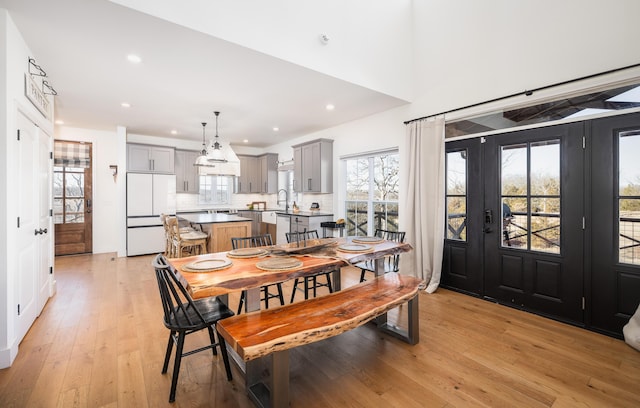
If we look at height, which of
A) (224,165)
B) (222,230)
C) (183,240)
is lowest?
(183,240)

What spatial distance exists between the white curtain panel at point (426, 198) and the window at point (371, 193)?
65 cm

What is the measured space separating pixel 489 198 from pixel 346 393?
9.34 ft

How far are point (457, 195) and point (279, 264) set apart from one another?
2.84 metres

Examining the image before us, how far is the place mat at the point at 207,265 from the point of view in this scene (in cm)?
204

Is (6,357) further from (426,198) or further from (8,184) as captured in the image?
(426,198)

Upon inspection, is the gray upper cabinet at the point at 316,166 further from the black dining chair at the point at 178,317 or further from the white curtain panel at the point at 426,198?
the black dining chair at the point at 178,317

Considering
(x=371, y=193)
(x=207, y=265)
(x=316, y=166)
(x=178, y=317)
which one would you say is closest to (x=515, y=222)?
(x=371, y=193)

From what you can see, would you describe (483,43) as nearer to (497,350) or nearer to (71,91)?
(497,350)

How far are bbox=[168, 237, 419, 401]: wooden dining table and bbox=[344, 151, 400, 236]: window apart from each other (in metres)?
2.06

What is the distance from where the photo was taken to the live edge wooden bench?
5.31 ft

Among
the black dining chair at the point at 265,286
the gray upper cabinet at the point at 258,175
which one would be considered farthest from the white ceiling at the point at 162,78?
the gray upper cabinet at the point at 258,175

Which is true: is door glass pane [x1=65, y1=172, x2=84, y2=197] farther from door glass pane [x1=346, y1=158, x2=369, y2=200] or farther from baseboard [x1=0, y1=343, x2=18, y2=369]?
door glass pane [x1=346, y1=158, x2=369, y2=200]

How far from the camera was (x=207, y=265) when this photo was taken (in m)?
2.14

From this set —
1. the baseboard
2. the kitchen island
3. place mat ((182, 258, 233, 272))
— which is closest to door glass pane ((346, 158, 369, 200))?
the kitchen island
